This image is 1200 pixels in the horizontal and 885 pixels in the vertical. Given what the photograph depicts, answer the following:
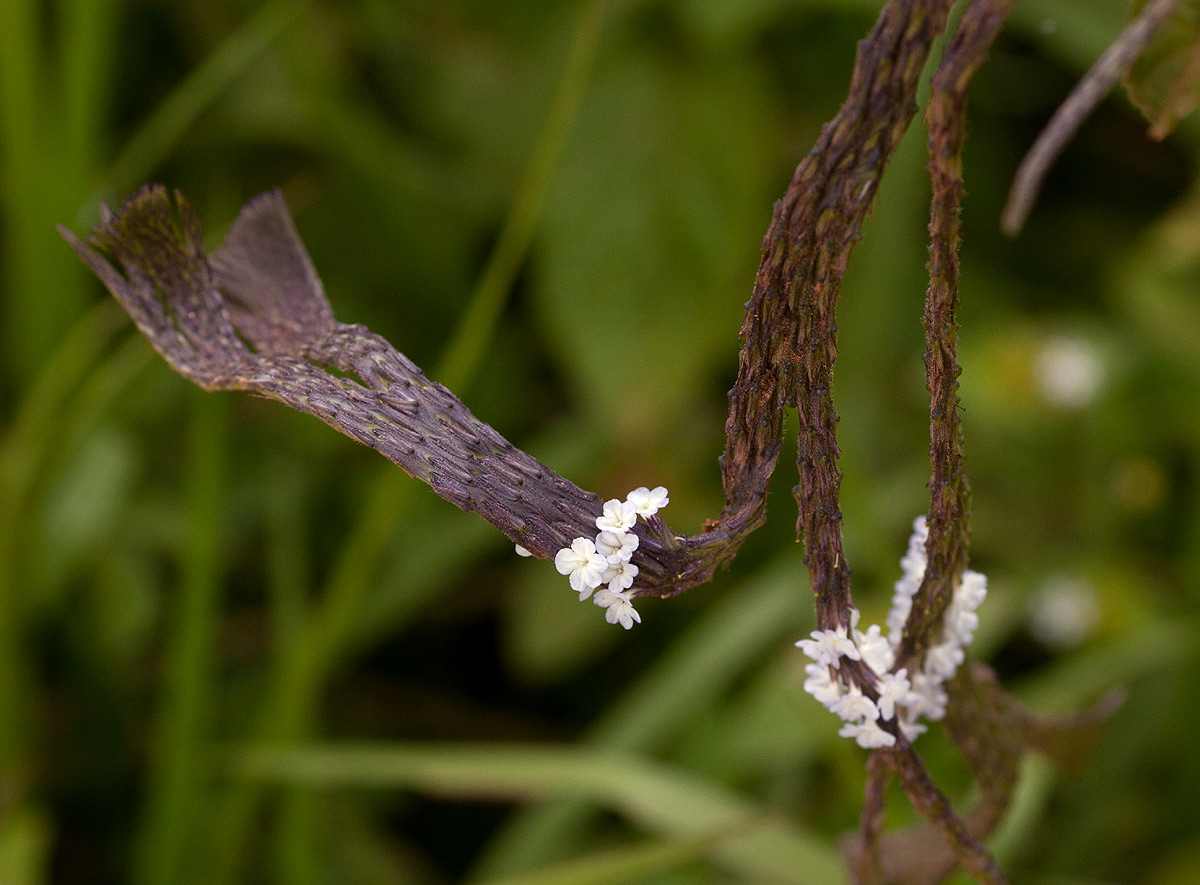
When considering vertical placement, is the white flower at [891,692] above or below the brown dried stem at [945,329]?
below

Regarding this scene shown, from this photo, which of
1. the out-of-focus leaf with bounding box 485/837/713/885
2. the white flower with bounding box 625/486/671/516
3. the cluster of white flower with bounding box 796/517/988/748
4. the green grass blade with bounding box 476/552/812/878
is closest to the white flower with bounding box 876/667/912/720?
the cluster of white flower with bounding box 796/517/988/748

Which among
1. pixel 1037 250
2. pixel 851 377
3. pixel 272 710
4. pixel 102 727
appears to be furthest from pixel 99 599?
pixel 1037 250

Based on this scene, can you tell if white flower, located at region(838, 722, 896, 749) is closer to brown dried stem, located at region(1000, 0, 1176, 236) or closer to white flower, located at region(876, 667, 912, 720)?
white flower, located at region(876, 667, 912, 720)

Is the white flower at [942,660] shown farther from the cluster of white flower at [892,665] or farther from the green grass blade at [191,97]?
the green grass blade at [191,97]

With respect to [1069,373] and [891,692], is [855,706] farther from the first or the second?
[1069,373]

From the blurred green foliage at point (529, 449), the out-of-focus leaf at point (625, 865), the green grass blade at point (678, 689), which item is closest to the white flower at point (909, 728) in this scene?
the out-of-focus leaf at point (625, 865)
